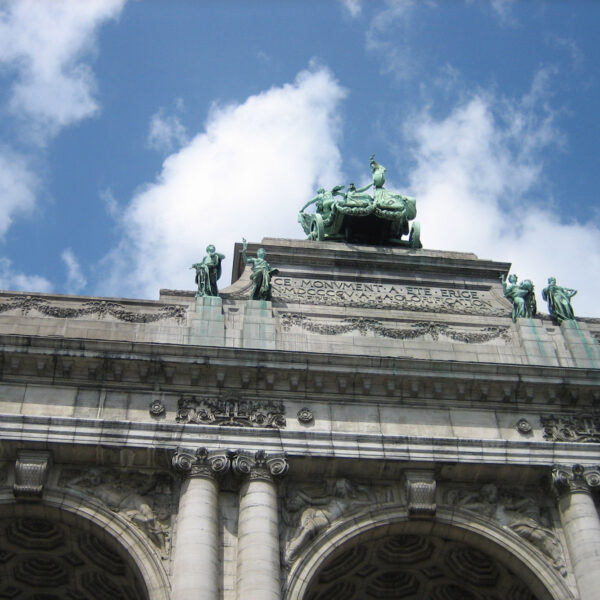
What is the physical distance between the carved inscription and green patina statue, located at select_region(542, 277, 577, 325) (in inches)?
42.4

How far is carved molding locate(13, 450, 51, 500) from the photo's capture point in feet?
62.8

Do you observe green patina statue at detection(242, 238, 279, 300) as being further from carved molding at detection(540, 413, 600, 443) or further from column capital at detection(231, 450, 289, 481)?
carved molding at detection(540, 413, 600, 443)

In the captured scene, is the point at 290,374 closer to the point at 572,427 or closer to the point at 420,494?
the point at 420,494

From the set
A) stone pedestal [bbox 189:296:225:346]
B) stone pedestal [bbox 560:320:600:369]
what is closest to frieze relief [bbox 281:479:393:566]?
stone pedestal [bbox 189:296:225:346]

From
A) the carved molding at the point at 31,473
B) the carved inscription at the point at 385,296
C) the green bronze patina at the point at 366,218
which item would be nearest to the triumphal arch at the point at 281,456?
the carved molding at the point at 31,473

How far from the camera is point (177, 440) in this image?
19891 mm

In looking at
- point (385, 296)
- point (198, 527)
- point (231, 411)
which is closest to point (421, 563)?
point (231, 411)

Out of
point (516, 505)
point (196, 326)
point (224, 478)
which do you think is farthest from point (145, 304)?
point (516, 505)

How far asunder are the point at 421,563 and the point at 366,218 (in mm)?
10285

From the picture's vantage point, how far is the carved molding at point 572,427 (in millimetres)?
21203

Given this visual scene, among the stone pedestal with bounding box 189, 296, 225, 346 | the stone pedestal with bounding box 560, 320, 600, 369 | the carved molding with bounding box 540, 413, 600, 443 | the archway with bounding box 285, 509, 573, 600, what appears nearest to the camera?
the archway with bounding box 285, 509, 573, 600

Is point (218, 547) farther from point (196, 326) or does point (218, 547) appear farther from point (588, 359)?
point (588, 359)

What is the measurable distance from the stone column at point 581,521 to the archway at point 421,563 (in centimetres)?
45

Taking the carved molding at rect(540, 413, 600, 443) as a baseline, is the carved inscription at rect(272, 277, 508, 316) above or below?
above
